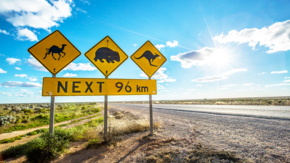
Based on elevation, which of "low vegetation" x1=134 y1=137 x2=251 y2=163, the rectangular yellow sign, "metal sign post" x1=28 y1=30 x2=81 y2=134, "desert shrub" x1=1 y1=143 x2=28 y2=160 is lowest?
"desert shrub" x1=1 y1=143 x2=28 y2=160

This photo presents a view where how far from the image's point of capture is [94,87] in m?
4.25

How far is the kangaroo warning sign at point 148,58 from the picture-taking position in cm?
522

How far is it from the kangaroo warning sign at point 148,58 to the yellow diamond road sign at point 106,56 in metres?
0.64

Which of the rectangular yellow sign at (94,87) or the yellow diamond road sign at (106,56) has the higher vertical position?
the yellow diamond road sign at (106,56)

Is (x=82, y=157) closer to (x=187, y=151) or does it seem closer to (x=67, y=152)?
(x=67, y=152)

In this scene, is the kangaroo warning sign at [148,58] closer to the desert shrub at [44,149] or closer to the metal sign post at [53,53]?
the metal sign post at [53,53]

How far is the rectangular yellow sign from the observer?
3877 millimetres

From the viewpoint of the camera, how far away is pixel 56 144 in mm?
3633

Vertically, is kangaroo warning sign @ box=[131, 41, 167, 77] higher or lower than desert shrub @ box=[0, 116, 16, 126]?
higher

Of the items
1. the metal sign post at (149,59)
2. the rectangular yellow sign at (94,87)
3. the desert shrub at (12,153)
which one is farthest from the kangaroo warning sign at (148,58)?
the desert shrub at (12,153)

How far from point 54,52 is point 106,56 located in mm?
1553

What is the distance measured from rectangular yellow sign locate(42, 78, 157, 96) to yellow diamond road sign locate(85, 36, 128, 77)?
1.46 ft

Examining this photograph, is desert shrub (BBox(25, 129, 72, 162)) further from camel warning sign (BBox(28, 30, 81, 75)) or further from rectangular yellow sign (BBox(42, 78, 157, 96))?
camel warning sign (BBox(28, 30, 81, 75))

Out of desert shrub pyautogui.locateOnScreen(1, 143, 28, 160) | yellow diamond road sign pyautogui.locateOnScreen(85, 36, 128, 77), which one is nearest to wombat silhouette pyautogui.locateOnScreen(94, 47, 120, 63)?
yellow diamond road sign pyautogui.locateOnScreen(85, 36, 128, 77)
